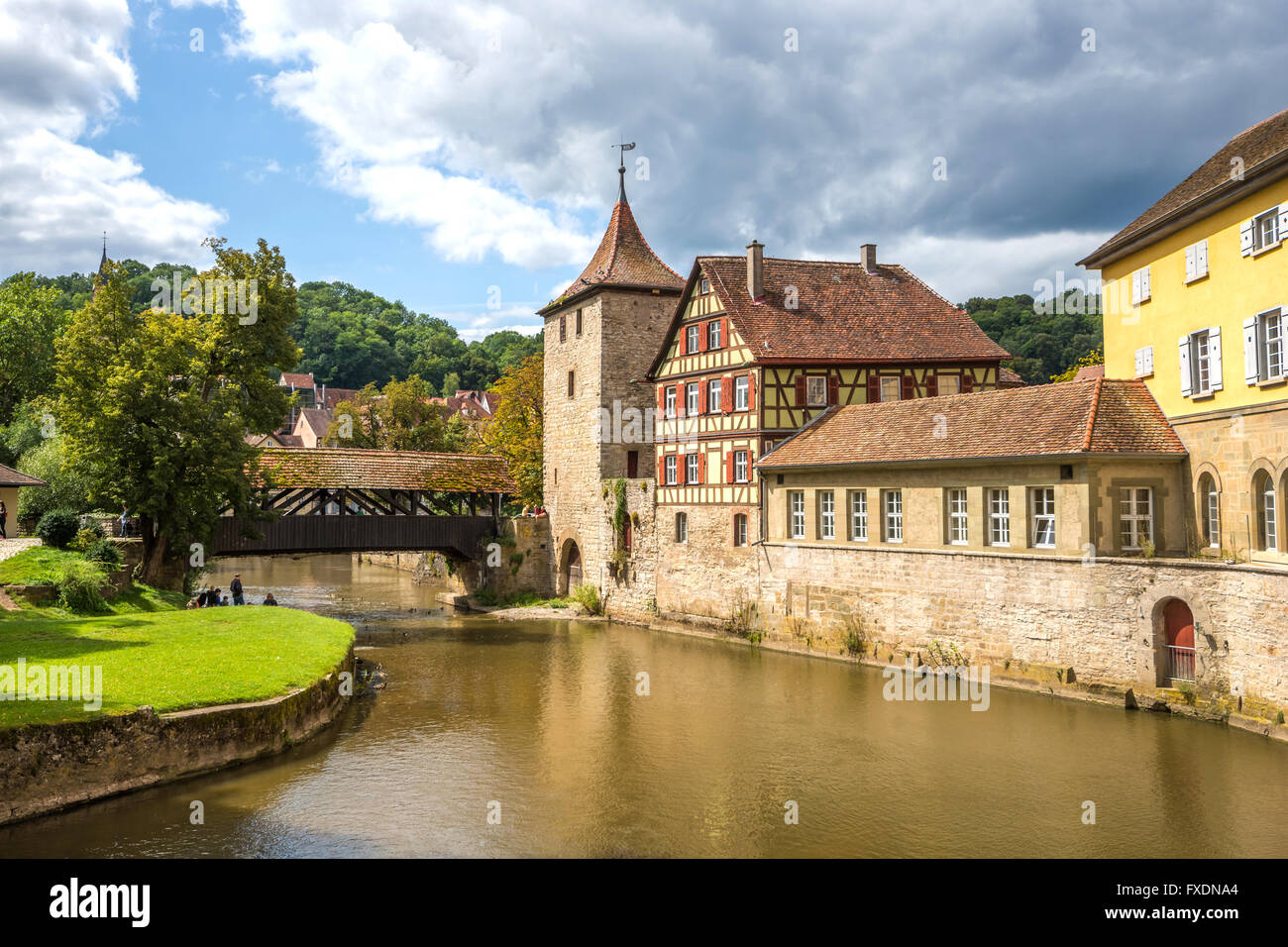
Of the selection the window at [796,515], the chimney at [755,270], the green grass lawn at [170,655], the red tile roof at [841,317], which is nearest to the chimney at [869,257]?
the red tile roof at [841,317]

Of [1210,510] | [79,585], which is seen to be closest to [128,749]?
[79,585]

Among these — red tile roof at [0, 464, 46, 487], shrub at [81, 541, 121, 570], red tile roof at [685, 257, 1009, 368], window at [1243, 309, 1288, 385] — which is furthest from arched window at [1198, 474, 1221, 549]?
red tile roof at [0, 464, 46, 487]

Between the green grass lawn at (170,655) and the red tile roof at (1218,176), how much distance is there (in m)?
16.7

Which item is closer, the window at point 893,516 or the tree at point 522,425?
the window at point 893,516

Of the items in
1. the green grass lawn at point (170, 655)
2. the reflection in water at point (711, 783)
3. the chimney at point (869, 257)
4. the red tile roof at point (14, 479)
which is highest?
the chimney at point (869, 257)

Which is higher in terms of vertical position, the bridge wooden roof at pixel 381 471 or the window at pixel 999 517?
the bridge wooden roof at pixel 381 471

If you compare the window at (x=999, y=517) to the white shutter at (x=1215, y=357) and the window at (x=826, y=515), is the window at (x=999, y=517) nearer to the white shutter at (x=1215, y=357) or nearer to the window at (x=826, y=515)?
the white shutter at (x=1215, y=357)

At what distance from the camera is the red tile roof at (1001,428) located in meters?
17.8

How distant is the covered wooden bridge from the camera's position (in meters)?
29.7

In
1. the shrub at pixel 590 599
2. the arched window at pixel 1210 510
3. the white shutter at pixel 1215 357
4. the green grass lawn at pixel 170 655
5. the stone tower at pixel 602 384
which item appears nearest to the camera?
the green grass lawn at pixel 170 655

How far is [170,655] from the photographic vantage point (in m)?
15.1

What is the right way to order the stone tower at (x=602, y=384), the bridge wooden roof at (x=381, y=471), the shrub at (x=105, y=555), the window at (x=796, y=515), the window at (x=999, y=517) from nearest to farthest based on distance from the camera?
the window at (x=999, y=517) → the shrub at (x=105, y=555) → the window at (x=796, y=515) → the bridge wooden roof at (x=381, y=471) → the stone tower at (x=602, y=384)
